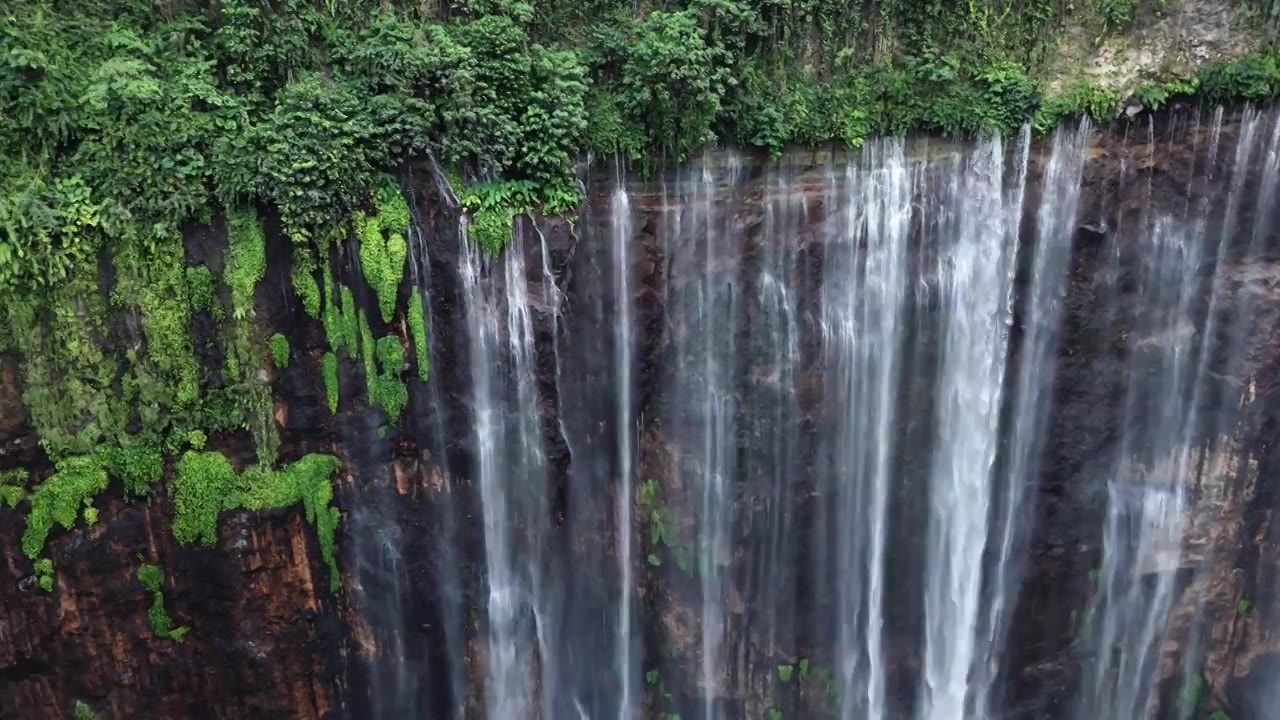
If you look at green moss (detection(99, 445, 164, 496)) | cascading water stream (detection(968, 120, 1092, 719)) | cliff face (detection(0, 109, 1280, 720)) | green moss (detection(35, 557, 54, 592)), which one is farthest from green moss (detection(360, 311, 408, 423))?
cascading water stream (detection(968, 120, 1092, 719))

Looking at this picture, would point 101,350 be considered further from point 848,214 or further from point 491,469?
point 848,214

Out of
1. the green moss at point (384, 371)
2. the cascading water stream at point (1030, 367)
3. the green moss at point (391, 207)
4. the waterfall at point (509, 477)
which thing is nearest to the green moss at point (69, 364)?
the green moss at point (384, 371)

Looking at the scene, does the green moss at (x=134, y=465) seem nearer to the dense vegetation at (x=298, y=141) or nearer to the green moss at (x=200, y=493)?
the dense vegetation at (x=298, y=141)

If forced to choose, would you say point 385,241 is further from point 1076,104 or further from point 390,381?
point 1076,104

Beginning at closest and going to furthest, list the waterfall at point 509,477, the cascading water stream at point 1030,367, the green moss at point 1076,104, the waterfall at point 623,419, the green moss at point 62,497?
the green moss at point 62,497, the waterfall at point 509,477, the waterfall at point 623,419, the green moss at point 1076,104, the cascading water stream at point 1030,367

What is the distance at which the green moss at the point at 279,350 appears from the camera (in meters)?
9.34

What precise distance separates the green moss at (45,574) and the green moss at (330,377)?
9.68 ft

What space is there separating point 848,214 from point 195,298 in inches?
246

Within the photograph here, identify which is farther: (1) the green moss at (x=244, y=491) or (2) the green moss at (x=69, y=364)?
(1) the green moss at (x=244, y=491)

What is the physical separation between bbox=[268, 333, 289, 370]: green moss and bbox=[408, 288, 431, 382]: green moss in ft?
3.80

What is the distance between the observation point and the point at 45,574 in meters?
9.36

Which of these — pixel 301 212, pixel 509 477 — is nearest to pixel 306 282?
pixel 301 212

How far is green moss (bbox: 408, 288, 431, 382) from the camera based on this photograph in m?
9.41

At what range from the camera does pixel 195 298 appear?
30.0 ft
